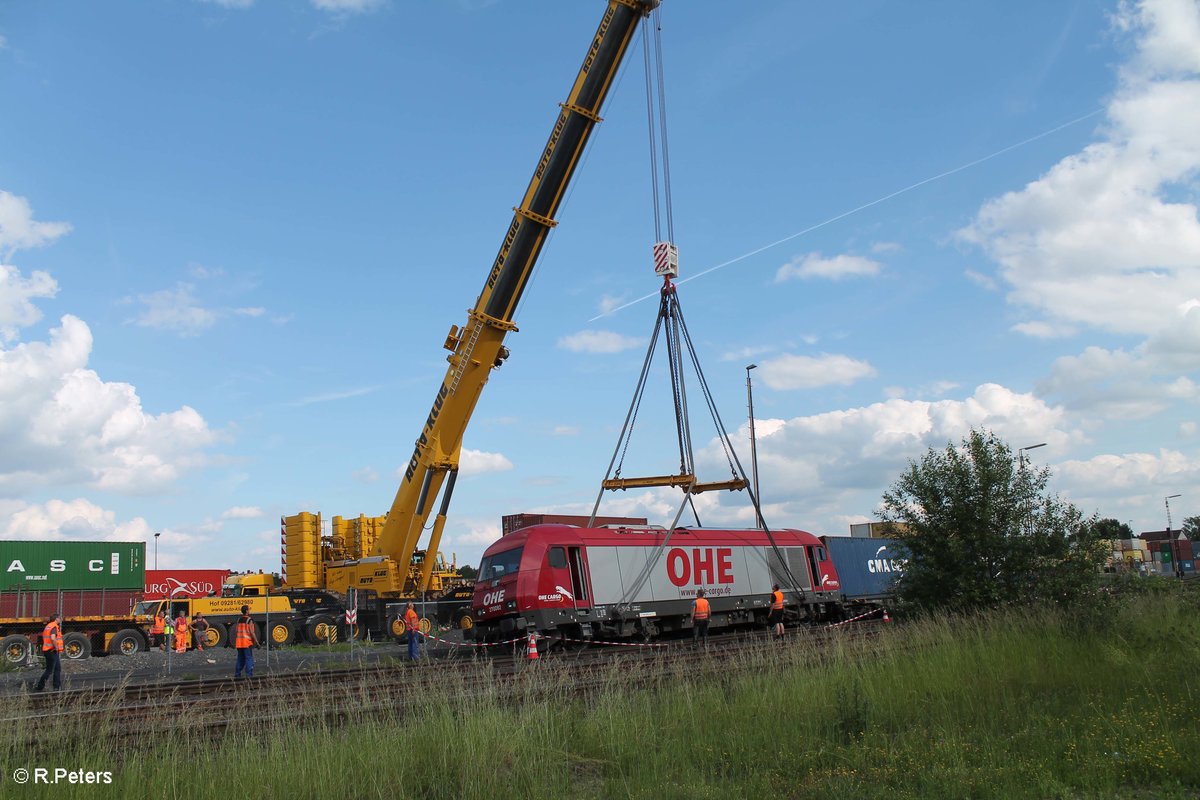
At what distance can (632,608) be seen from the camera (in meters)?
21.6

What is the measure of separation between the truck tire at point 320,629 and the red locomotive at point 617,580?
865 centimetres

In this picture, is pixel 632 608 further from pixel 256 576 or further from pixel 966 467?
pixel 256 576

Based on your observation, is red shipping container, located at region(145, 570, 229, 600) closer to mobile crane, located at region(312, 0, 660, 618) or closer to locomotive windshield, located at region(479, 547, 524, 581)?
mobile crane, located at region(312, 0, 660, 618)

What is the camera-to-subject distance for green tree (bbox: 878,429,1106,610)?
51.2 ft

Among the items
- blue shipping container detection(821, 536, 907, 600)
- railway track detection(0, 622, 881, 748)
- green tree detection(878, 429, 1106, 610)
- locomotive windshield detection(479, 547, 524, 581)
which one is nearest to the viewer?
railway track detection(0, 622, 881, 748)

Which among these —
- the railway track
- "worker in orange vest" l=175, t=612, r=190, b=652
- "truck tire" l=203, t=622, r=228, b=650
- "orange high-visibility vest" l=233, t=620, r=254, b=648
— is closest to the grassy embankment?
the railway track

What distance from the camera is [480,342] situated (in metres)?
26.1

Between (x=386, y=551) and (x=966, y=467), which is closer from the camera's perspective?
Answer: (x=966, y=467)

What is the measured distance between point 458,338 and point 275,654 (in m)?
10.2

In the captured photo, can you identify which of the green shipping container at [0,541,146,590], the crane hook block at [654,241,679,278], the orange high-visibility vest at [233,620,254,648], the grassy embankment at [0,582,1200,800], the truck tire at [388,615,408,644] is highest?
the crane hook block at [654,241,679,278]

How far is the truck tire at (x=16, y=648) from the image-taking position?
946 inches

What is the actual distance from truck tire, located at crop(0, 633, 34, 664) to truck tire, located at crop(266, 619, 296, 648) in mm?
6350

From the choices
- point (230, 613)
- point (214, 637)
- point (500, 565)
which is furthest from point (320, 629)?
point (500, 565)

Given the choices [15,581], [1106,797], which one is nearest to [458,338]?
[15,581]
